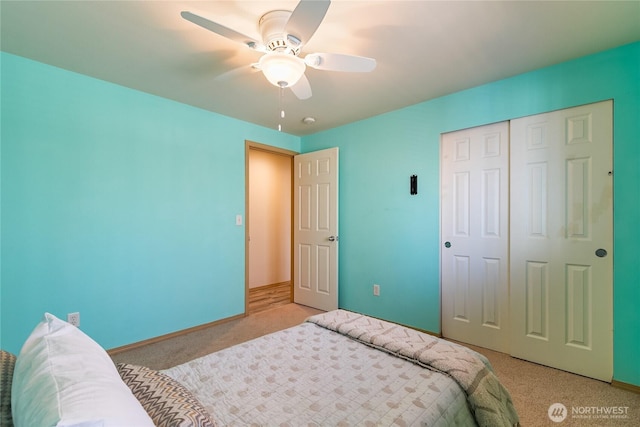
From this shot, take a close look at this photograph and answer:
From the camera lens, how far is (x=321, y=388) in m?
1.16

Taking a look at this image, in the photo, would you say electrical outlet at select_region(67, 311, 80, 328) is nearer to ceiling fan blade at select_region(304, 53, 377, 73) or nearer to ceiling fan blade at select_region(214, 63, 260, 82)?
ceiling fan blade at select_region(214, 63, 260, 82)

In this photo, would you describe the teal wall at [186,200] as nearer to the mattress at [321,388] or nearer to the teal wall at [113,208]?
the teal wall at [113,208]

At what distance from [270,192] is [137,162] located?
101 inches

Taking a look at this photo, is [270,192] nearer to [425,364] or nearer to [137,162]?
[137,162]

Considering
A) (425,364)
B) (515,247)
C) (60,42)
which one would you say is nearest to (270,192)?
(60,42)

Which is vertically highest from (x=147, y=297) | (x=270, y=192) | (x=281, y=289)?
(x=270, y=192)

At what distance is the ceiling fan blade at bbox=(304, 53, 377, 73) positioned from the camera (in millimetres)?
1557

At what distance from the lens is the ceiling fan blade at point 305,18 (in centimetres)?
120

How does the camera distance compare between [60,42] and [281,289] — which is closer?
[60,42]

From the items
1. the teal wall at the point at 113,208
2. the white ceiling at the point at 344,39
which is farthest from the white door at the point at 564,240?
the teal wall at the point at 113,208

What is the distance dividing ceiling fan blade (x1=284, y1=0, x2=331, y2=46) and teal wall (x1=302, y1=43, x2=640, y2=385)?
6.05 ft

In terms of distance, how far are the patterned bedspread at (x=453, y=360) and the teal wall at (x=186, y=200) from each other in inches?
54.9

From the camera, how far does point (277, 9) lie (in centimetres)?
159

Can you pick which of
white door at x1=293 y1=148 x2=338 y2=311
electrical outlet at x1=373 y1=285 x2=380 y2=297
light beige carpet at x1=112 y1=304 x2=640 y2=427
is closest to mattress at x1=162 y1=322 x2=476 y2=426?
light beige carpet at x1=112 y1=304 x2=640 y2=427
